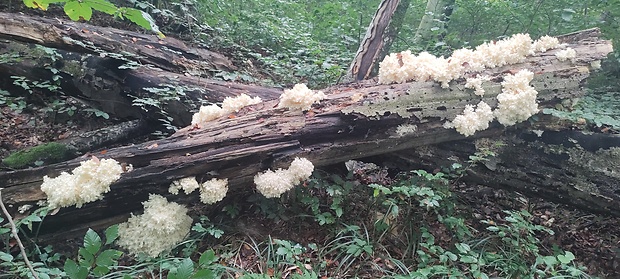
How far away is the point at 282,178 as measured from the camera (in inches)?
132

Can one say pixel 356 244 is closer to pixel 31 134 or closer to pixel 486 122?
pixel 486 122

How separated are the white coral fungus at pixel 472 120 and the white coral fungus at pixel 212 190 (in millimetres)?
2247

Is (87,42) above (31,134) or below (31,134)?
above

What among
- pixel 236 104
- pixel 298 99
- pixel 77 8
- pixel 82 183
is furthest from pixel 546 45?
pixel 82 183

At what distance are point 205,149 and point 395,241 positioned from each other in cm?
204

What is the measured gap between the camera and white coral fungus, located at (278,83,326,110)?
3668 millimetres

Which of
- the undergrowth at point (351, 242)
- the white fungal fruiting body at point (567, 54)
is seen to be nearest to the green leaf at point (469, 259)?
the undergrowth at point (351, 242)

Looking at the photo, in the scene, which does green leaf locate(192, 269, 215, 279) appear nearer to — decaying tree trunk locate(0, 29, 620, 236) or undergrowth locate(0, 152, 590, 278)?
undergrowth locate(0, 152, 590, 278)

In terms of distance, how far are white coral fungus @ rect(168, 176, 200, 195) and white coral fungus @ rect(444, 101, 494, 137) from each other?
2.46m

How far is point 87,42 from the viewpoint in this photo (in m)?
5.59

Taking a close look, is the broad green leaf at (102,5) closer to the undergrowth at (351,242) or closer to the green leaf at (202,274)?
the green leaf at (202,274)

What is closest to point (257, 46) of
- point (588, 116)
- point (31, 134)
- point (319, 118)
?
point (31, 134)

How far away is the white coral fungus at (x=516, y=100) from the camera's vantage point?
3.54m

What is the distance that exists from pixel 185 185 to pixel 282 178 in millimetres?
860
